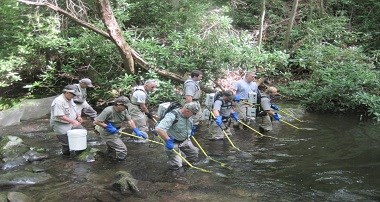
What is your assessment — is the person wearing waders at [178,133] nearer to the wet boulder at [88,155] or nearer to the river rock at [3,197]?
the wet boulder at [88,155]

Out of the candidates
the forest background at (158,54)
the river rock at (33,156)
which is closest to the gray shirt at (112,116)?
the river rock at (33,156)

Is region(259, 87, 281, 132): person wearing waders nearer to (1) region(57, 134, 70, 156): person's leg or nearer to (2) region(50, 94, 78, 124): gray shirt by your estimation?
(2) region(50, 94, 78, 124): gray shirt

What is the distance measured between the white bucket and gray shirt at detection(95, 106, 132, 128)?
1.55 ft

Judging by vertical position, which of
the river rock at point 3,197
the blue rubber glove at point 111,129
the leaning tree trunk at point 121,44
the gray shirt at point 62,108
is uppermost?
the leaning tree trunk at point 121,44

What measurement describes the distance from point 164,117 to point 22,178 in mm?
3121

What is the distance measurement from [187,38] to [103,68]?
366 centimetres

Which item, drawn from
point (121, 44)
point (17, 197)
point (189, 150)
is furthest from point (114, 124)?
point (121, 44)

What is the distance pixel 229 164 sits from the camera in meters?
9.08

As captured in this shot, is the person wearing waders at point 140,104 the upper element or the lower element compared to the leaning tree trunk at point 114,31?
lower

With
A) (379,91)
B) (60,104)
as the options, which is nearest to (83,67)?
(60,104)

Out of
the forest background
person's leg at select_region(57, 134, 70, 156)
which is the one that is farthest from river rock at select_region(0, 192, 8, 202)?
the forest background

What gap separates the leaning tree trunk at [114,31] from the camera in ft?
42.5

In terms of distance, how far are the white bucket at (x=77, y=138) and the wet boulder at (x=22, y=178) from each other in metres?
0.97

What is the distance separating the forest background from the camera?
1384cm
